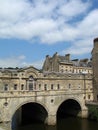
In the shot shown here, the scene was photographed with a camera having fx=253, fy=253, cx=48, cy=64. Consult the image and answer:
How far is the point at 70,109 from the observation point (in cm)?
6084

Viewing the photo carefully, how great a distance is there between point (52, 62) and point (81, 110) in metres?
26.2

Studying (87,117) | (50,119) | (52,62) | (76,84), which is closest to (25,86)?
(50,119)

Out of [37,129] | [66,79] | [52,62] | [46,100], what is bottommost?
[37,129]

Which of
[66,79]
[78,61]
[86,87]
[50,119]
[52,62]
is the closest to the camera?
[50,119]

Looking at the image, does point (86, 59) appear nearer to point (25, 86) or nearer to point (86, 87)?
point (86, 87)

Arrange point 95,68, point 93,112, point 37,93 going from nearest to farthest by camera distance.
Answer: point 37,93 → point 93,112 → point 95,68

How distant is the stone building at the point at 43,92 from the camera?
44281 millimetres

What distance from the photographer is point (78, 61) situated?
302 ft

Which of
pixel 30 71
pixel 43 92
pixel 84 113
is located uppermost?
pixel 30 71

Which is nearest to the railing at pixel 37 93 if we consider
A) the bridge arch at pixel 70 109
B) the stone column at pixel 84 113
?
the bridge arch at pixel 70 109

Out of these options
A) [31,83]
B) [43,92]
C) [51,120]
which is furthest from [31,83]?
[51,120]

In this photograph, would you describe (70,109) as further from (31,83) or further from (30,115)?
(31,83)

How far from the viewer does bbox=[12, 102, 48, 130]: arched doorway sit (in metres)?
51.2

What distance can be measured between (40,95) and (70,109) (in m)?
14.9
